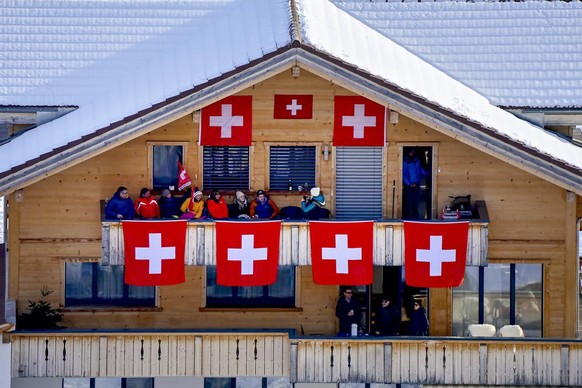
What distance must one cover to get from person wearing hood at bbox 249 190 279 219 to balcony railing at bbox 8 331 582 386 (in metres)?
2.74

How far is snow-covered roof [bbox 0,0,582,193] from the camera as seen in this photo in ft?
166

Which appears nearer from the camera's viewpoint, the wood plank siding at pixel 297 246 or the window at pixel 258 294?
the wood plank siding at pixel 297 246

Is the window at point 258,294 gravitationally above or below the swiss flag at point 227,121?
below

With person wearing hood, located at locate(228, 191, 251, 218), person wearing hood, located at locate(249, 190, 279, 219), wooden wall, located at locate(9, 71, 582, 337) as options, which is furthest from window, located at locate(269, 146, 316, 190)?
person wearing hood, located at locate(228, 191, 251, 218)

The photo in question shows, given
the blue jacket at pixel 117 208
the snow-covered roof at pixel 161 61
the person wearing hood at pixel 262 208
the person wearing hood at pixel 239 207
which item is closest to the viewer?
the snow-covered roof at pixel 161 61

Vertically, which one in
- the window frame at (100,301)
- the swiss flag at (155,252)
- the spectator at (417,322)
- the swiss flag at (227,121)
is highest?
the swiss flag at (227,121)

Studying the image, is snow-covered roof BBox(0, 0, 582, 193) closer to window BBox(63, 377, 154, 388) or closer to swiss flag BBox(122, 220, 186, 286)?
swiss flag BBox(122, 220, 186, 286)

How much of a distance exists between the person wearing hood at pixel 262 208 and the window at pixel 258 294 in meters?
1.66

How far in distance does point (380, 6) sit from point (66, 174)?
32.5 feet

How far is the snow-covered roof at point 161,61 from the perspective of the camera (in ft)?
166

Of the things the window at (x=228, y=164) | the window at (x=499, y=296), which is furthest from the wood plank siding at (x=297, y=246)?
the window at (x=228, y=164)

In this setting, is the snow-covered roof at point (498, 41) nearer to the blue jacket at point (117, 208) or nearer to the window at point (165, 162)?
the window at point (165, 162)

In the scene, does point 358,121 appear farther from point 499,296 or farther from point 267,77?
point 499,296

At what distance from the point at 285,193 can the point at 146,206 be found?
11.0ft
